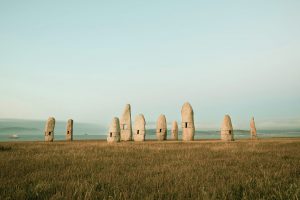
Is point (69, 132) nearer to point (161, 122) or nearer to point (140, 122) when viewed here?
point (140, 122)

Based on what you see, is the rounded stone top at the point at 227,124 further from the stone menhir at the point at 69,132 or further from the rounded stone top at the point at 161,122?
the stone menhir at the point at 69,132

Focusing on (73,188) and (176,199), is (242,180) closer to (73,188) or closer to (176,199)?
(176,199)

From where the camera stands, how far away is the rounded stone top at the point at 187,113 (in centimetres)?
2912

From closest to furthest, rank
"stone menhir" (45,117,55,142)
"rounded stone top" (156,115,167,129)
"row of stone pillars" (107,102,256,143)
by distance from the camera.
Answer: "row of stone pillars" (107,102,256,143) < "stone menhir" (45,117,55,142) < "rounded stone top" (156,115,167,129)

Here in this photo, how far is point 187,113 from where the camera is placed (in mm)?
29203

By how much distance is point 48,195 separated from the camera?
4.56 meters

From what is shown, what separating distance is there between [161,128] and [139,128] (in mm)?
3538

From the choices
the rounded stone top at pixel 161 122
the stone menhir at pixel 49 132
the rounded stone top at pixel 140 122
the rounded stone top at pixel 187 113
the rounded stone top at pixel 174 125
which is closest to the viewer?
the rounded stone top at pixel 187 113

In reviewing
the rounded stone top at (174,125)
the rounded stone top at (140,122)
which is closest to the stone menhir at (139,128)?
the rounded stone top at (140,122)

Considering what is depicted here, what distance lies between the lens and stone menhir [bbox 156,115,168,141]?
32.9 metres

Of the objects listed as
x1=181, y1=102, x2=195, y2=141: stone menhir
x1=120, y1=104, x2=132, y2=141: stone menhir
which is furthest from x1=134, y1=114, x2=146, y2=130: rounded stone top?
x1=181, y1=102, x2=195, y2=141: stone menhir

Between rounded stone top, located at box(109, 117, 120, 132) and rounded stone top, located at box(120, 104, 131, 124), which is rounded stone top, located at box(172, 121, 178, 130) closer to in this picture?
rounded stone top, located at box(120, 104, 131, 124)

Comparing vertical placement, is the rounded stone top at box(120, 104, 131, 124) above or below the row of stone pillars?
above

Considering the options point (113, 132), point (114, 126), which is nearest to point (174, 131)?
point (114, 126)
